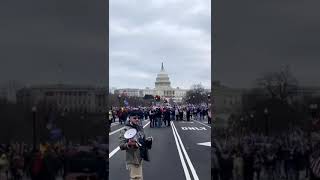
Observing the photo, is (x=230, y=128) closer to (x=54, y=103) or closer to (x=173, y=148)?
(x=54, y=103)

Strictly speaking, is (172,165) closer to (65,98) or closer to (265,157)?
(265,157)

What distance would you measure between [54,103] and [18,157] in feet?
4.20

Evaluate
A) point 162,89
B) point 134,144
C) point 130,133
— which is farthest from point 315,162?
point 162,89

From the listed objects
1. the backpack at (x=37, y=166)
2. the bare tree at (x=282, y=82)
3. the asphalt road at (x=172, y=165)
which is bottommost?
the asphalt road at (x=172, y=165)

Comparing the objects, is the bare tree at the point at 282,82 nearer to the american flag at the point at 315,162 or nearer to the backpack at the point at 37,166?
the american flag at the point at 315,162

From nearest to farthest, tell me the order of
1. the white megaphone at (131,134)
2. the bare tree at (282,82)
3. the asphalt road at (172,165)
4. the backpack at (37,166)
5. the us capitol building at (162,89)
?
the white megaphone at (131,134) → the bare tree at (282,82) → the backpack at (37,166) → the asphalt road at (172,165) → the us capitol building at (162,89)

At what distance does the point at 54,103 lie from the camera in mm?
10672

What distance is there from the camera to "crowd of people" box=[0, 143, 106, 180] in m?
10.5

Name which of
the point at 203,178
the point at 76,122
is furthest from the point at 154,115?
the point at 76,122

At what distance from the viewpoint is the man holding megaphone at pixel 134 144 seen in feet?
34.4

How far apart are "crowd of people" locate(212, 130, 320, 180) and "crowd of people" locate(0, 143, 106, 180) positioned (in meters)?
2.47

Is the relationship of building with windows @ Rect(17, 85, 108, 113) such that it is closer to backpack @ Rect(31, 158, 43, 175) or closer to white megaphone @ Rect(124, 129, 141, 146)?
white megaphone @ Rect(124, 129, 141, 146)

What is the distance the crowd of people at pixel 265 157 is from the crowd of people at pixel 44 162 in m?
2.47

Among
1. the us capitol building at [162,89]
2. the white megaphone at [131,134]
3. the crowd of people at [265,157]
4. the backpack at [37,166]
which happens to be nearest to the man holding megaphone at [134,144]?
the white megaphone at [131,134]
